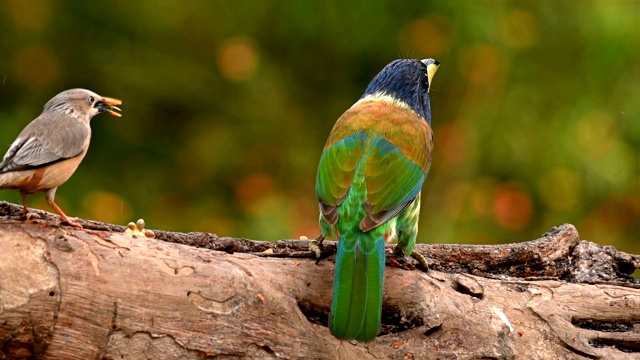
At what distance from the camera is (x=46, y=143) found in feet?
13.8

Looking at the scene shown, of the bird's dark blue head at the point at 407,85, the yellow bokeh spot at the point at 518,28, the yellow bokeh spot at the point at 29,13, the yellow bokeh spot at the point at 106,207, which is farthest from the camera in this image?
the yellow bokeh spot at the point at 518,28

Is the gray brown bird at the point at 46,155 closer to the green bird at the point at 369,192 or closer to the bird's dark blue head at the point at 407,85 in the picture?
the green bird at the point at 369,192

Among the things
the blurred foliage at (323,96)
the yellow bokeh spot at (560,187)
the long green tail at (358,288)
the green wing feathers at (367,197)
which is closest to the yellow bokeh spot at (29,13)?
the blurred foliage at (323,96)

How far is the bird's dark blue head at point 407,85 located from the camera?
17.5ft

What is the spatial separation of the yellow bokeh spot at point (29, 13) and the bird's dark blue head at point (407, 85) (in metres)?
3.00

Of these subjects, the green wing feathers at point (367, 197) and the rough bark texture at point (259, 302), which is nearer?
the rough bark texture at point (259, 302)

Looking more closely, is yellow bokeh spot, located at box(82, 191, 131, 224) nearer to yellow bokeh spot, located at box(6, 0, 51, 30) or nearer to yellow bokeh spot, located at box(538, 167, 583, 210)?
yellow bokeh spot, located at box(6, 0, 51, 30)

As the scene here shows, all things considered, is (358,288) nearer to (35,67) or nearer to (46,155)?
(46,155)

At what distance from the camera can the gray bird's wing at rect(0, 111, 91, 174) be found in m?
4.06

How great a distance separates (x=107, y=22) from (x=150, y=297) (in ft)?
13.9

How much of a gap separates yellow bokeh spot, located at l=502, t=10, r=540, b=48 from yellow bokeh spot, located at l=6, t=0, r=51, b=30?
2.99m

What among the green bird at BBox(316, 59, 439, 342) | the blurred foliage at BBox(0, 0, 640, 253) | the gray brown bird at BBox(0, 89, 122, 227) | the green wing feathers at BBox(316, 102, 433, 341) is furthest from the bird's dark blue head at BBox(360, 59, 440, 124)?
the blurred foliage at BBox(0, 0, 640, 253)

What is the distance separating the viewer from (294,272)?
4332mm

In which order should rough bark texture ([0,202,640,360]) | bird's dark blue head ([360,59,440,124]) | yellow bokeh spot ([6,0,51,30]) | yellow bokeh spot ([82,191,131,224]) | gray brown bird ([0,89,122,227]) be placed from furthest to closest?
yellow bokeh spot ([6,0,51,30])
yellow bokeh spot ([82,191,131,224])
bird's dark blue head ([360,59,440,124])
gray brown bird ([0,89,122,227])
rough bark texture ([0,202,640,360])
